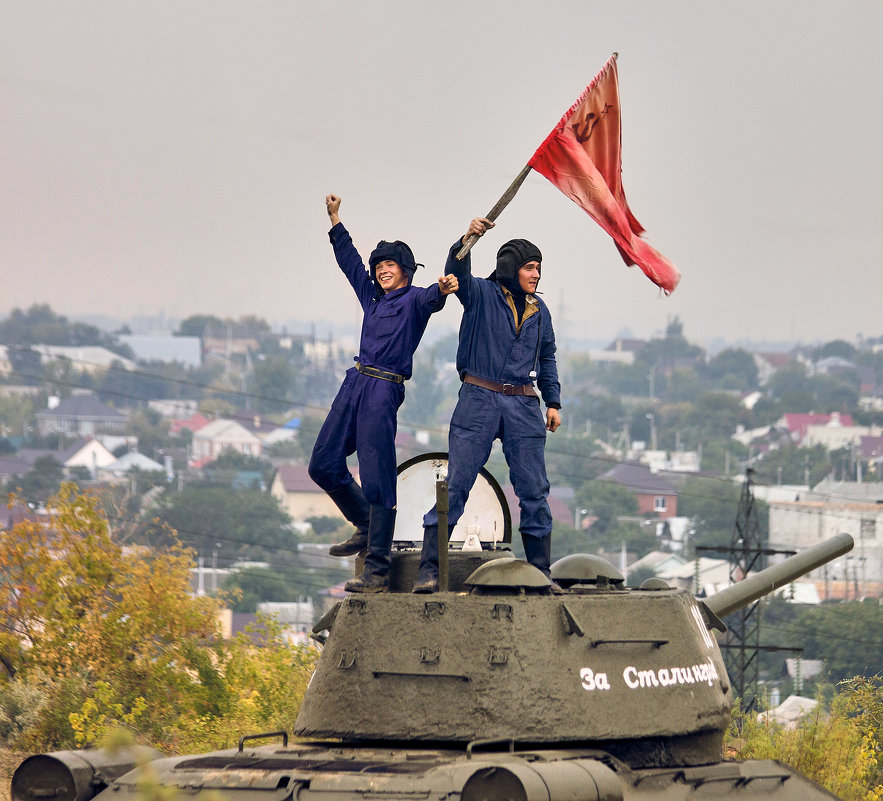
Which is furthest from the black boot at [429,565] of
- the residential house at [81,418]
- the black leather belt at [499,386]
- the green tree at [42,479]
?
the residential house at [81,418]

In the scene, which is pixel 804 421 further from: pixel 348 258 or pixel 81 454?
Result: pixel 348 258

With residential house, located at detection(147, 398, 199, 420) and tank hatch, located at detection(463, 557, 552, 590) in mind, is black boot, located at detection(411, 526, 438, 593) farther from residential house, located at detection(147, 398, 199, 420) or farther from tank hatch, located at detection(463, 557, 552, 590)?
residential house, located at detection(147, 398, 199, 420)

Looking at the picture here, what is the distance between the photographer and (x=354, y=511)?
1363 centimetres

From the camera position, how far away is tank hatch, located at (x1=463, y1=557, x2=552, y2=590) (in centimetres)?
1189

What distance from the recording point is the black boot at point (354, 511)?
13.5 metres

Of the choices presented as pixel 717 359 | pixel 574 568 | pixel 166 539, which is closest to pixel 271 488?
pixel 166 539

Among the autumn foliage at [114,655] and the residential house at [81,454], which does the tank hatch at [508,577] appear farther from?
the residential house at [81,454]

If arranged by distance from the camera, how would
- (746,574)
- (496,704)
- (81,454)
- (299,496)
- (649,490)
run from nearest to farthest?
(496,704), (746,574), (299,496), (649,490), (81,454)

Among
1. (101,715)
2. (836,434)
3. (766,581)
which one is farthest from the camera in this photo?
(836,434)

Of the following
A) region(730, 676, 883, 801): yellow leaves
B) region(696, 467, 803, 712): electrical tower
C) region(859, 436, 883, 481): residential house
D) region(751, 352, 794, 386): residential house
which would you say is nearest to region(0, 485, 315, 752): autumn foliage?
region(730, 676, 883, 801): yellow leaves

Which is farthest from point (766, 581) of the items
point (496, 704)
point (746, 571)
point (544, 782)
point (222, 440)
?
point (222, 440)

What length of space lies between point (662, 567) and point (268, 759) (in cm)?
7742

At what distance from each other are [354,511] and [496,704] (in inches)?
103

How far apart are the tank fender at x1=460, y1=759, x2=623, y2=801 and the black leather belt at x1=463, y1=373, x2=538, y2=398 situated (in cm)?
318
